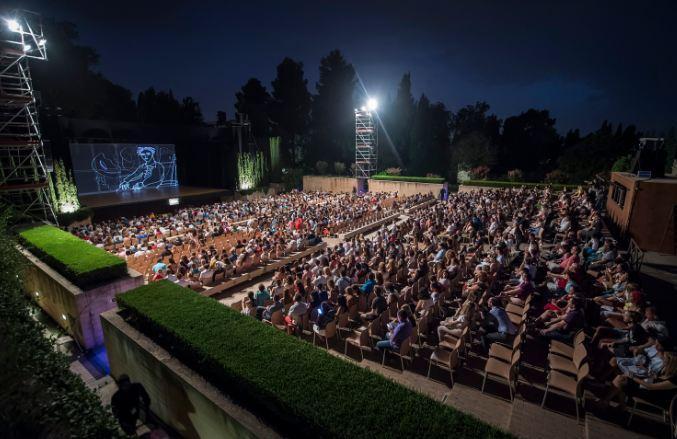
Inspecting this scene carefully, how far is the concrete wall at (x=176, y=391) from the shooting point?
3955 mm

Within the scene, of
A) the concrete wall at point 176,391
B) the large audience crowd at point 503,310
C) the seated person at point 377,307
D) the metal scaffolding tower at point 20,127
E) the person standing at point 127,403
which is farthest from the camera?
the metal scaffolding tower at point 20,127

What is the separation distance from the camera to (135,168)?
95.5ft

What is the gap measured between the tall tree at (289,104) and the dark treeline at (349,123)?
0.14m

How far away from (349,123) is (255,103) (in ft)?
46.9

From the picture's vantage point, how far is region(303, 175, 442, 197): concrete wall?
2907 centimetres

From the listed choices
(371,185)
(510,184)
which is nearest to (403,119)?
(371,185)

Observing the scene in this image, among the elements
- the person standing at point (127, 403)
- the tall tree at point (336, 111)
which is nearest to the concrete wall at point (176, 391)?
the person standing at point (127, 403)

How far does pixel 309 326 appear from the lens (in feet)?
23.6

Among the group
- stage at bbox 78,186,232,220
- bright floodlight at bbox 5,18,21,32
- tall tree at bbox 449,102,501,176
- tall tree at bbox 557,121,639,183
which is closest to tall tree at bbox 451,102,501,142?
tall tree at bbox 449,102,501,176

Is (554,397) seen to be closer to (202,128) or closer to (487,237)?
(487,237)

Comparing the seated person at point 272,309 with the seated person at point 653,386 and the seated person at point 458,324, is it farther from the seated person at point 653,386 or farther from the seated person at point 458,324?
the seated person at point 653,386

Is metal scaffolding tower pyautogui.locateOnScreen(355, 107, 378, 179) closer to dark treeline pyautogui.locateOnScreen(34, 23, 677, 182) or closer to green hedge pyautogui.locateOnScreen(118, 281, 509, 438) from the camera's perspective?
dark treeline pyautogui.locateOnScreen(34, 23, 677, 182)

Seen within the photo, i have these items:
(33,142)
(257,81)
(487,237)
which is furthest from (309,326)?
(257,81)

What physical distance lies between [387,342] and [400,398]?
7.00 feet
